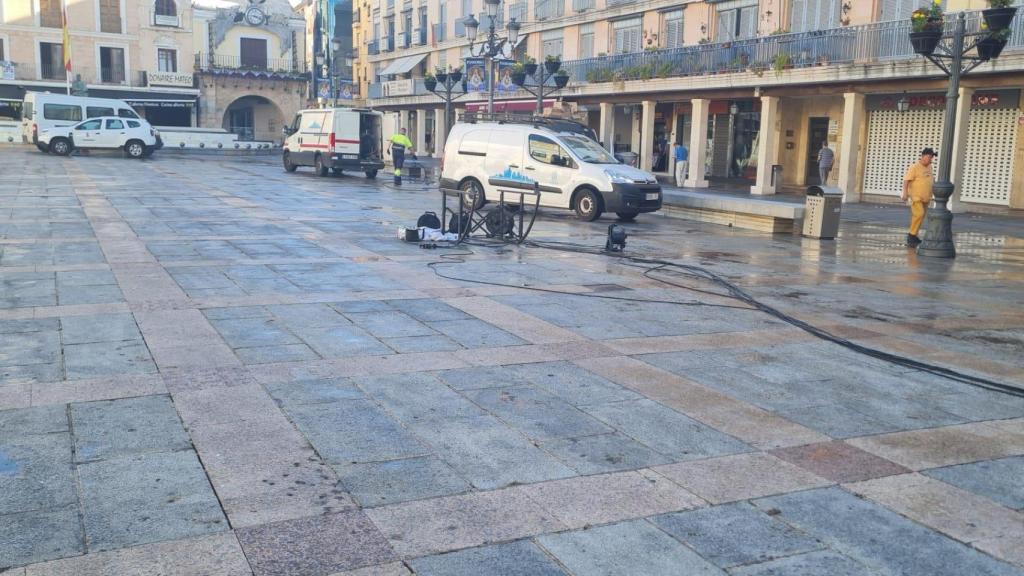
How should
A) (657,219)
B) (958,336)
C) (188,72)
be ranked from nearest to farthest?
(958,336)
(657,219)
(188,72)

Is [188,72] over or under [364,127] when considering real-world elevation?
over

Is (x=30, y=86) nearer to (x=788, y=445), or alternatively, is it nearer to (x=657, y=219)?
(x=657, y=219)

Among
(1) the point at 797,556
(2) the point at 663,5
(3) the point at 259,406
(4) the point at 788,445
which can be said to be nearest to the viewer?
(1) the point at 797,556

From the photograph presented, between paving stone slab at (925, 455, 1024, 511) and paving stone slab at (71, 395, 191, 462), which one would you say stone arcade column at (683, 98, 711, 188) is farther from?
paving stone slab at (71, 395, 191, 462)

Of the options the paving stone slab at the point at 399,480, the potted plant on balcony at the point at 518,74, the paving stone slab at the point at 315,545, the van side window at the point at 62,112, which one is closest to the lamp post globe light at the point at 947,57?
the paving stone slab at the point at 399,480

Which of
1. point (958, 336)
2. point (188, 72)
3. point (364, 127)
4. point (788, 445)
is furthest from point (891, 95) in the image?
point (188, 72)

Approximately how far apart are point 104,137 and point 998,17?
3351 cm

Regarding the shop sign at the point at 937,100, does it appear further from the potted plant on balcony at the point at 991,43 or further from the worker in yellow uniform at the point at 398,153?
the worker in yellow uniform at the point at 398,153

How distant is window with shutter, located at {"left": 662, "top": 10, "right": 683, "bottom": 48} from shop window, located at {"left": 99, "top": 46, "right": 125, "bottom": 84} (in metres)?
35.5

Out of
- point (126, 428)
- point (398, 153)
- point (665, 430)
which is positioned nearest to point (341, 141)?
point (398, 153)

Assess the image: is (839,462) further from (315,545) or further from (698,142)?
(698,142)

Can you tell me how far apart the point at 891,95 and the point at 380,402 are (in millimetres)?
25707

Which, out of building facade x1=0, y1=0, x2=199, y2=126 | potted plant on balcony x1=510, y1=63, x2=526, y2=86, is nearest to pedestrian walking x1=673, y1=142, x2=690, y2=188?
potted plant on balcony x1=510, y1=63, x2=526, y2=86

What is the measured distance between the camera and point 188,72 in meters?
57.7
